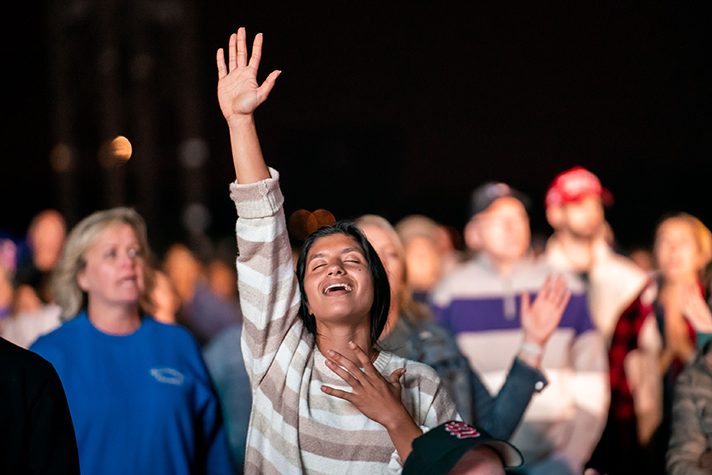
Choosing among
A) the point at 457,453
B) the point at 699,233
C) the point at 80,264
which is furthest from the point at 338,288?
the point at 699,233

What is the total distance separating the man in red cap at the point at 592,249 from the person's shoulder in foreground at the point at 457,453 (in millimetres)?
5102

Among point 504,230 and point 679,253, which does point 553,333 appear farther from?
point 679,253

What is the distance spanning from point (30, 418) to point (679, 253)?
6092 millimetres

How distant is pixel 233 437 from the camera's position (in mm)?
6766

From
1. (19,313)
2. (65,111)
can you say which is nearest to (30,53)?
(65,111)

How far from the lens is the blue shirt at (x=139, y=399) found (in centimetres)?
468

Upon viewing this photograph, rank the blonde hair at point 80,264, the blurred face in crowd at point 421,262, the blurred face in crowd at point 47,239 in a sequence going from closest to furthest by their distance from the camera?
the blonde hair at point 80,264, the blurred face in crowd at point 421,262, the blurred face in crowd at point 47,239

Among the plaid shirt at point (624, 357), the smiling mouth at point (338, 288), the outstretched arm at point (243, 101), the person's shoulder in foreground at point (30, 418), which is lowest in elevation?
the plaid shirt at point (624, 357)

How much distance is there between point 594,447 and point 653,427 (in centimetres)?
76

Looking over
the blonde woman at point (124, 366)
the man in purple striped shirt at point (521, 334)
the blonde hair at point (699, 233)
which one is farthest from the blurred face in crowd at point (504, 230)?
the blonde woman at point (124, 366)

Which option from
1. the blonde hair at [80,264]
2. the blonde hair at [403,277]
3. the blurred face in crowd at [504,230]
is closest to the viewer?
the blonde hair at [80,264]

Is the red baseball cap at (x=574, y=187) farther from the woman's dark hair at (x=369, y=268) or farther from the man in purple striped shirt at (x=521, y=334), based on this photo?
the woman's dark hair at (x=369, y=268)

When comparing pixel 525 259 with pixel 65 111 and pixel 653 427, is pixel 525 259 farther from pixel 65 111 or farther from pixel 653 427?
pixel 65 111

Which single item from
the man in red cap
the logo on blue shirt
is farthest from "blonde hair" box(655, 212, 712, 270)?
the logo on blue shirt
